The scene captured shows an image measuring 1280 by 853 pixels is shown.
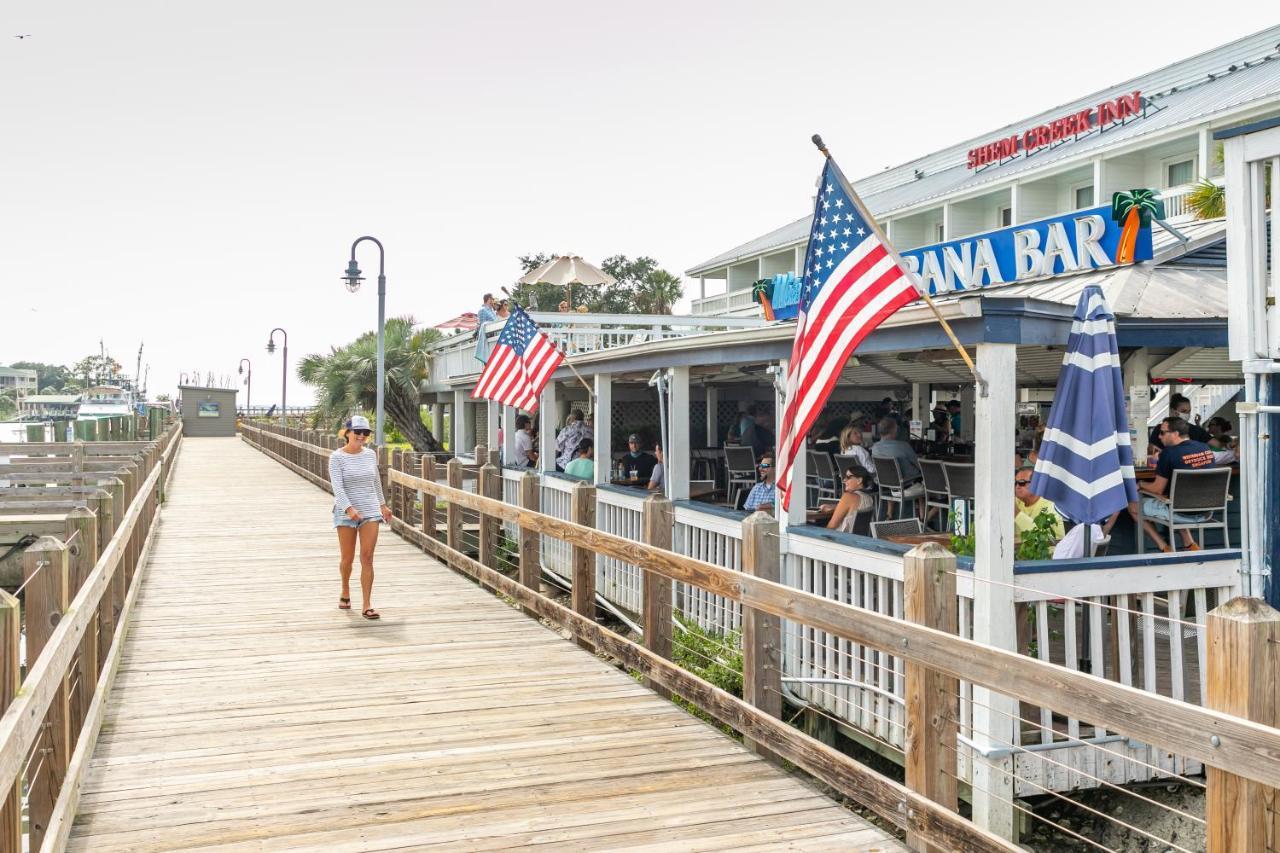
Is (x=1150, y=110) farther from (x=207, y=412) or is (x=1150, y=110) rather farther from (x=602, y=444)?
(x=207, y=412)

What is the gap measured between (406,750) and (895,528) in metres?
5.33

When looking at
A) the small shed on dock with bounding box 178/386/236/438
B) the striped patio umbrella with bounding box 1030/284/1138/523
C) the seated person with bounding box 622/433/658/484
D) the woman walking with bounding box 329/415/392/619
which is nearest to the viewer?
the striped patio umbrella with bounding box 1030/284/1138/523

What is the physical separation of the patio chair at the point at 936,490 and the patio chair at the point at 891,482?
0.24 metres

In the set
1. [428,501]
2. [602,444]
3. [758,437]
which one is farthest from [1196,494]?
[428,501]

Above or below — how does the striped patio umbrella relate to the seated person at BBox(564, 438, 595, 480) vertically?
above

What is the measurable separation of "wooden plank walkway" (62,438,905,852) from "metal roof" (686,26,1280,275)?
1906 centimetres

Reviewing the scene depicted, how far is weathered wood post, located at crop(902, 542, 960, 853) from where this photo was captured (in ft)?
14.6

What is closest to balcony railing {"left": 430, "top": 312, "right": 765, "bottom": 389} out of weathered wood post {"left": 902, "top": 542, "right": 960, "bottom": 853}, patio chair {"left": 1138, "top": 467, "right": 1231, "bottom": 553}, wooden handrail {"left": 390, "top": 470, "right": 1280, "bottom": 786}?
patio chair {"left": 1138, "top": 467, "right": 1231, "bottom": 553}

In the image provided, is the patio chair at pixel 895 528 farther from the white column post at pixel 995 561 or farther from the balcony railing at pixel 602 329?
the balcony railing at pixel 602 329

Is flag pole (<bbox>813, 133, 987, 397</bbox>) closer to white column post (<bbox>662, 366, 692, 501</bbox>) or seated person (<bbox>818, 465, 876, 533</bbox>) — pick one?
seated person (<bbox>818, 465, 876, 533</bbox>)

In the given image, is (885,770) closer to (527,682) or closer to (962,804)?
(962,804)

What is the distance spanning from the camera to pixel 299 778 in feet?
18.1

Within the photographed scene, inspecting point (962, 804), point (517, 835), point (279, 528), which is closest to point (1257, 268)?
point (962, 804)

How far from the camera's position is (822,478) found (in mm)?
13828
